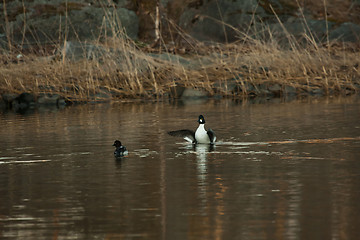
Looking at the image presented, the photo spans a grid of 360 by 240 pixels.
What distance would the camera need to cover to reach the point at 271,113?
2025cm

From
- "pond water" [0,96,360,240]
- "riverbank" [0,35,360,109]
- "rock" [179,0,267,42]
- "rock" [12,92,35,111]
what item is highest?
"rock" [179,0,267,42]

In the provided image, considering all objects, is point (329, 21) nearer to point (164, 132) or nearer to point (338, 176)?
point (164, 132)

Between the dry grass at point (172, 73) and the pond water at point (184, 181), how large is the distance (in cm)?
796

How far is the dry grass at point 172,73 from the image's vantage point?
26.8 m

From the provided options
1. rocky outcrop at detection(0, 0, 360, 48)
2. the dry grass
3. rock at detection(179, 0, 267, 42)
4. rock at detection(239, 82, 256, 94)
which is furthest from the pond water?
rock at detection(179, 0, 267, 42)

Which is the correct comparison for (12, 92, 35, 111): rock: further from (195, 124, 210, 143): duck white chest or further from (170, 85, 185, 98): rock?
(195, 124, 210, 143): duck white chest

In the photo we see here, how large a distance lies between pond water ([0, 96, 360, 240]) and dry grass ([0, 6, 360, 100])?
7955 mm

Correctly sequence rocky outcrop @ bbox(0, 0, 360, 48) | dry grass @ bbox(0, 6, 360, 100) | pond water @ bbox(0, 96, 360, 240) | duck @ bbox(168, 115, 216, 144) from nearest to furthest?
pond water @ bbox(0, 96, 360, 240)
duck @ bbox(168, 115, 216, 144)
dry grass @ bbox(0, 6, 360, 100)
rocky outcrop @ bbox(0, 0, 360, 48)

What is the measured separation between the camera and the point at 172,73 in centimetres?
2778

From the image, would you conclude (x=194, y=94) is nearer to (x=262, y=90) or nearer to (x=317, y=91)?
(x=262, y=90)

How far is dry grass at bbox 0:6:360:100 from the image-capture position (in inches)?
1054

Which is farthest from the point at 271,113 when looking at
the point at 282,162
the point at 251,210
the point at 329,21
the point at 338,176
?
the point at 329,21

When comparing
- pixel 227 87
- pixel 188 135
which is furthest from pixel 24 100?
pixel 188 135

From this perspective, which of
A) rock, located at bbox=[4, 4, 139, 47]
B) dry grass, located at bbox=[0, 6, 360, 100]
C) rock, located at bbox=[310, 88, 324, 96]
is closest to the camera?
dry grass, located at bbox=[0, 6, 360, 100]
